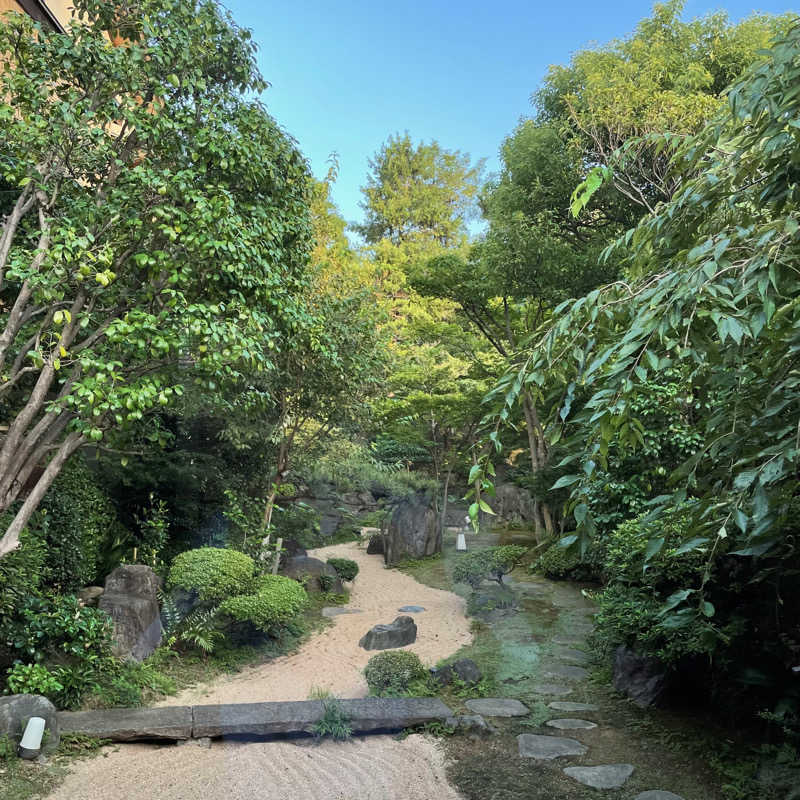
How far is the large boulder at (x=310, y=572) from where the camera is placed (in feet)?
23.6

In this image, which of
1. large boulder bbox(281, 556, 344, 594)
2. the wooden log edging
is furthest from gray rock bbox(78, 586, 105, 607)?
large boulder bbox(281, 556, 344, 594)

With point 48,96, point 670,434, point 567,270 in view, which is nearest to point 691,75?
point 567,270

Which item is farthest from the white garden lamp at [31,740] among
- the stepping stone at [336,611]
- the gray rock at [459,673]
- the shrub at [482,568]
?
the shrub at [482,568]

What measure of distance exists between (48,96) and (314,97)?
2.94 metres

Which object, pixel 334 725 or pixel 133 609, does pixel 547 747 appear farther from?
pixel 133 609

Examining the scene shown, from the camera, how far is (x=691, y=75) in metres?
6.64

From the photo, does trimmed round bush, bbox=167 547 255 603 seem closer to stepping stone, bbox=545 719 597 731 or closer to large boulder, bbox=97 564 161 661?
large boulder, bbox=97 564 161 661

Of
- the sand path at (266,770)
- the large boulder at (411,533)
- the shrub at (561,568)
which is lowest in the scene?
the sand path at (266,770)

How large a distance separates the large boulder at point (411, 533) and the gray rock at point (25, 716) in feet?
19.9

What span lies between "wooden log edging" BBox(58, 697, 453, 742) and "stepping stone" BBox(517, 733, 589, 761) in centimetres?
45

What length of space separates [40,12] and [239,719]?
5.51 metres

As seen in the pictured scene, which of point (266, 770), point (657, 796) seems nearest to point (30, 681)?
point (266, 770)

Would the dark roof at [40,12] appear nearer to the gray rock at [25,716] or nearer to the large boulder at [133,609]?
the large boulder at [133,609]

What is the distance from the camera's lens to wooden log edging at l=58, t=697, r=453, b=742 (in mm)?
3344
